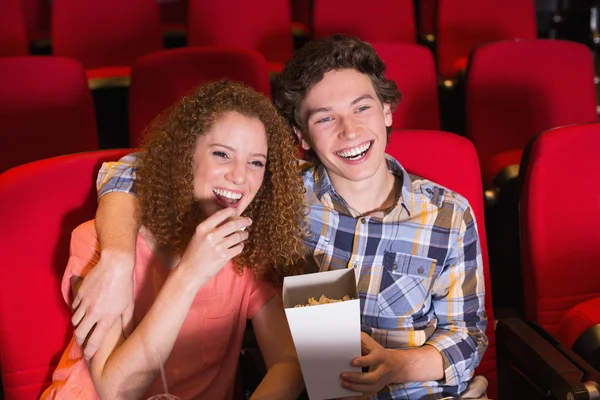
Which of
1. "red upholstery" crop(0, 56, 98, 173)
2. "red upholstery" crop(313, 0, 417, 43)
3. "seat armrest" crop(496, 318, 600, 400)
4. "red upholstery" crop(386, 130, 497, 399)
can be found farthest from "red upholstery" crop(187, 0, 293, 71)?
"seat armrest" crop(496, 318, 600, 400)

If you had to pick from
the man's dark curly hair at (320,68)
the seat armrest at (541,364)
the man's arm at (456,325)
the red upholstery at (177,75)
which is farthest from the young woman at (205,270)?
the red upholstery at (177,75)

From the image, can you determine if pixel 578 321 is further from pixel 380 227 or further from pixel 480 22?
pixel 480 22

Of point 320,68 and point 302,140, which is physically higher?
point 320,68

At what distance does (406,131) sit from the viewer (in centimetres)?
152

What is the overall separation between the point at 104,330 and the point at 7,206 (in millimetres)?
323

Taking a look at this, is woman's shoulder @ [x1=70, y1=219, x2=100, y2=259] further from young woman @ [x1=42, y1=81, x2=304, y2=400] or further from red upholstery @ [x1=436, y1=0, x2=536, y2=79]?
red upholstery @ [x1=436, y1=0, x2=536, y2=79]

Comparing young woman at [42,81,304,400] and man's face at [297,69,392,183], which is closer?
young woman at [42,81,304,400]

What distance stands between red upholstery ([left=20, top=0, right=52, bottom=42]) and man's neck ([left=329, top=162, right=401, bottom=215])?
217 cm

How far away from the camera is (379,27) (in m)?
2.79

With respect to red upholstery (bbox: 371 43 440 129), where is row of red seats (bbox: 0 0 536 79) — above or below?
above

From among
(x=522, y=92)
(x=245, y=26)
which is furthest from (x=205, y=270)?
(x=245, y=26)

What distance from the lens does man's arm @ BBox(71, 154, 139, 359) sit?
3.57ft

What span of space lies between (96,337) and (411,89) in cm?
139

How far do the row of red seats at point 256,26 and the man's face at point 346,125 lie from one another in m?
1.27
